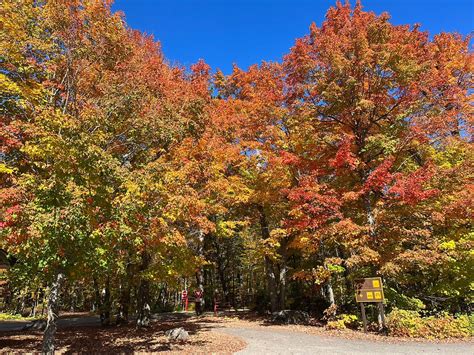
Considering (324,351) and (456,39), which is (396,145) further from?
(456,39)

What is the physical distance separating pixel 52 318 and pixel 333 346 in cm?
830

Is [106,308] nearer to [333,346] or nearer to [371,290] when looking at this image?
[333,346]

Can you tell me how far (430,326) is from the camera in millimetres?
12070

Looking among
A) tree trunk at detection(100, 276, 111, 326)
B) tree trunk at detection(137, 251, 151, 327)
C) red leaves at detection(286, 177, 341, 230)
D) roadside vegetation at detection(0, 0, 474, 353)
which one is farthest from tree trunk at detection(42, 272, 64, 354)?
tree trunk at detection(100, 276, 111, 326)

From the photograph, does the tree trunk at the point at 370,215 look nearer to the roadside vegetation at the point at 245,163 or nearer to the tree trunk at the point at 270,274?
the roadside vegetation at the point at 245,163

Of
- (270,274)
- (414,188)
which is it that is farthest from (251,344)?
(270,274)

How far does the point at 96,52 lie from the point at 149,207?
5.74 m

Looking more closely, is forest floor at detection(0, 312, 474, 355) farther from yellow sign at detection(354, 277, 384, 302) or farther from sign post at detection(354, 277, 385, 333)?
yellow sign at detection(354, 277, 384, 302)

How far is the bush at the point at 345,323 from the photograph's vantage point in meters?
14.2

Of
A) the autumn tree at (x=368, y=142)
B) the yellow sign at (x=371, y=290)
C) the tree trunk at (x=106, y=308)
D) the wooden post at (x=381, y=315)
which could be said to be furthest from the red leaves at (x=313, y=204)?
the tree trunk at (x=106, y=308)

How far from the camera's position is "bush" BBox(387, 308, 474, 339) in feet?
38.1

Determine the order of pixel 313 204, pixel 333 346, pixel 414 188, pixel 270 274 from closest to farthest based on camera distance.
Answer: pixel 333 346 < pixel 414 188 < pixel 313 204 < pixel 270 274

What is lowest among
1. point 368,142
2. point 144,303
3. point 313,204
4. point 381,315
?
point 381,315

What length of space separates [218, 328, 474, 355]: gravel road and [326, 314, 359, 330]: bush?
1532 millimetres
